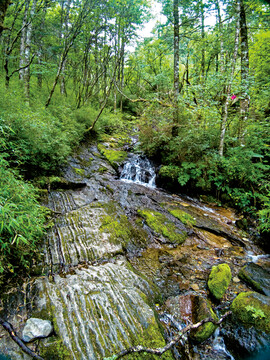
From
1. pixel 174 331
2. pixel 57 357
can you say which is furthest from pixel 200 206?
pixel 57 357

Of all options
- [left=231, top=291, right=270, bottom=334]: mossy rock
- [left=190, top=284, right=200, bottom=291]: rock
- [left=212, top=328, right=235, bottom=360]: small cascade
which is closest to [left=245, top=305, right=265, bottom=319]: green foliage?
[left=231, top=291, right=270, bottom=334]: mossy rock

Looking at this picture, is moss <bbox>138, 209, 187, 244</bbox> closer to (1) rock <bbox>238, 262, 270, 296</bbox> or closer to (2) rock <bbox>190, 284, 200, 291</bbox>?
(2) rock <bbox>190, 284, 200, 291</bbox>

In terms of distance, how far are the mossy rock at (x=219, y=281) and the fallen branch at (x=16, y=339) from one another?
3121 mm

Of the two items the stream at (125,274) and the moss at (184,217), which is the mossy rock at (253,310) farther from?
the moss at (184,217)

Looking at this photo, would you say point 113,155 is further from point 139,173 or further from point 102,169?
point 139,173

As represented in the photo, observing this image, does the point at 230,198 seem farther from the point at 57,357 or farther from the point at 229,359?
the point at 57,357

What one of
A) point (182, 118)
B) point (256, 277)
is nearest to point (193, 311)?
point (256, 277)

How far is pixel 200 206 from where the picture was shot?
7340mm

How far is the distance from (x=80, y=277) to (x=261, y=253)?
16.7 ft

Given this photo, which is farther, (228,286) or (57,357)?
(228,286)

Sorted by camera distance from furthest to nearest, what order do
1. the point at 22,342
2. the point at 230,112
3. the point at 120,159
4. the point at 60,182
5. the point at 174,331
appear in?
the point at 120,159 → the point at 230,112 → the point at 60,182 → the point at 174,331 → the point at 22,342

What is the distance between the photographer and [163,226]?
220 inches

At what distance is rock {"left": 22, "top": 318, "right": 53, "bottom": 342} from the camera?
2148 mm

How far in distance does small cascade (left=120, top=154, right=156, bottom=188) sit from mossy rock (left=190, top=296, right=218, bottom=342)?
604cm
